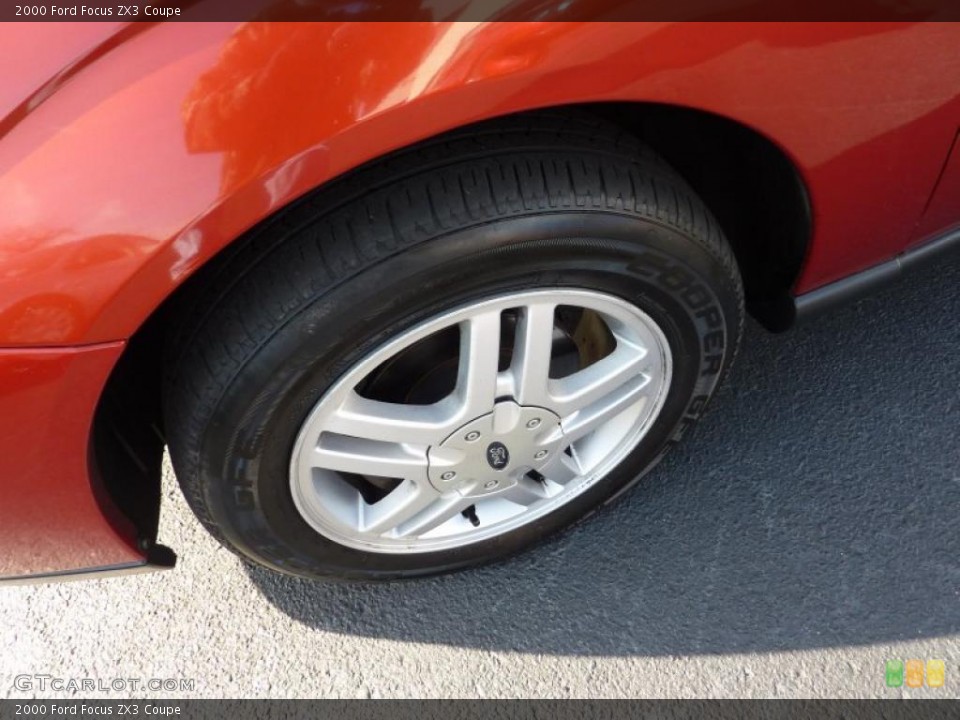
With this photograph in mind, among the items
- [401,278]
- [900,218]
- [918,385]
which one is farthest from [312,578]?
[918,385]

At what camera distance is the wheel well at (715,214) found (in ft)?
4.35

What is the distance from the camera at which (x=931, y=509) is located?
1.75 meters

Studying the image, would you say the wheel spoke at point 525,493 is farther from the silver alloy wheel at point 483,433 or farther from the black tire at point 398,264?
the black tire at point 398,264

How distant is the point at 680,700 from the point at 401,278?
0.96 meters

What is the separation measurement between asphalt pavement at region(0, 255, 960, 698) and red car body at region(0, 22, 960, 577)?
2.21 ft

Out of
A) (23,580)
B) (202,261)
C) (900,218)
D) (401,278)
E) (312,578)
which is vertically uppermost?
(202,261)

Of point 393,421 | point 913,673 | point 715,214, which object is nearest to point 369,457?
point 393,421

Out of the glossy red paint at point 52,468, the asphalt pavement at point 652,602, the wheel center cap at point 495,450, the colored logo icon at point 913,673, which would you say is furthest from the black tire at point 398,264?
the colored logo icon at point 913,673

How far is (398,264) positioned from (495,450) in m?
0.44

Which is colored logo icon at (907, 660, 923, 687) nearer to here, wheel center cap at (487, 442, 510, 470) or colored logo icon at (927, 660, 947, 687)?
colored logo icon at (927, 660, 947, 687)

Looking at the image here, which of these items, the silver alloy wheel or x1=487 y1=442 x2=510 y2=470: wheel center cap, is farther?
x1=487 y1=442 x2=510 y2=470: wheel center cap

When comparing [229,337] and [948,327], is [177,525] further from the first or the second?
[948,327]

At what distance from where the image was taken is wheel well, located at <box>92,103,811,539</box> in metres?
1.33
